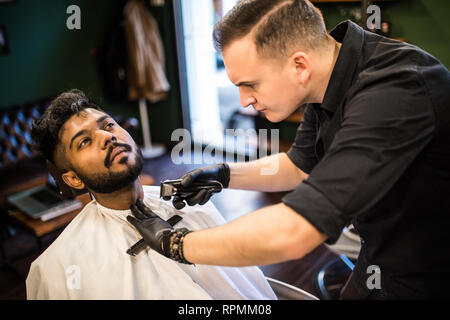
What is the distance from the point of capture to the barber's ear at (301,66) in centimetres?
102

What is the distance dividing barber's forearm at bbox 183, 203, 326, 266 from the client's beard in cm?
49

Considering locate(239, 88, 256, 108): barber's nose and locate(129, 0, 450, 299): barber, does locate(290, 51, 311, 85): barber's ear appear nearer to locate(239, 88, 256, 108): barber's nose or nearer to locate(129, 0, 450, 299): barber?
locate(129, 0, 450, 299): barber

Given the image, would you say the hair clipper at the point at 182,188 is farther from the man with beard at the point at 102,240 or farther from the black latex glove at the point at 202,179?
the man with beard at the point at 102,240

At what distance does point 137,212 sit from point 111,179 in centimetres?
15

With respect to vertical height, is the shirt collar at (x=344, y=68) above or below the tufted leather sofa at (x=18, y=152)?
above

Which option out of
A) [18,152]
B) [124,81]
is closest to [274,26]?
[18,152]

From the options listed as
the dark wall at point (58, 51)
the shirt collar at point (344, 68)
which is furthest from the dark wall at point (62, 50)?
the shirt collar at point (344, 68)

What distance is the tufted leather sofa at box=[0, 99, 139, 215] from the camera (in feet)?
10.5

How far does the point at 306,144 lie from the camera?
1419 mm

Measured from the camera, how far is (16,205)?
2.65 metres

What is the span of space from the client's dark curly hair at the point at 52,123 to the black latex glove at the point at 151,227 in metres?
0.35

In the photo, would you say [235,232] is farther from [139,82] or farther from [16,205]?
[139,82]

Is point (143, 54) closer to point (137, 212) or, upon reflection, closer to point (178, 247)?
point (137, 212)

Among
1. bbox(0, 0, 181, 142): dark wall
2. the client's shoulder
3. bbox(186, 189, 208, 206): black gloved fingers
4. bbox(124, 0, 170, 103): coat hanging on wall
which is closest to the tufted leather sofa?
bbox(0, 0, 181, 142): dark wall
